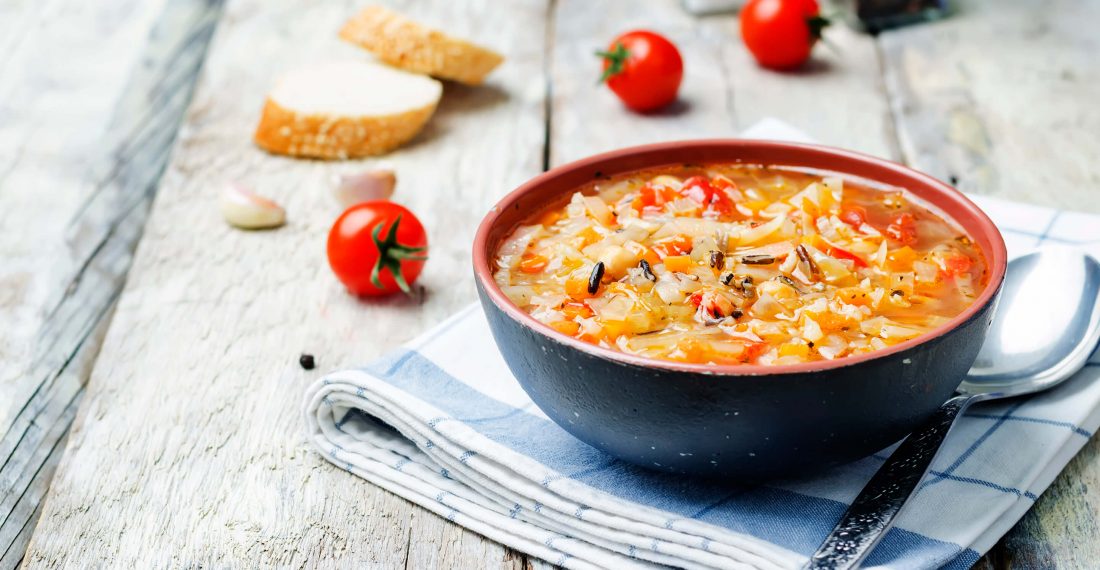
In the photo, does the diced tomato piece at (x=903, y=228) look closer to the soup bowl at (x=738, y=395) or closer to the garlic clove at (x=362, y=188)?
the soup bowl at (x=738, y=395)

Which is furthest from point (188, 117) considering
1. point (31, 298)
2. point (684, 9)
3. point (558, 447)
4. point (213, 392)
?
point (558, 447)

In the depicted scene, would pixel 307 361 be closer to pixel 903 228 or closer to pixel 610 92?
pixel 903 228

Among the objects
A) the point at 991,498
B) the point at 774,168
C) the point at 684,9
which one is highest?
the point at 774,168

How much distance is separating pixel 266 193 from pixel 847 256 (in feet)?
6.50

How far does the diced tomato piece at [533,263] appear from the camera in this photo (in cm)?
218

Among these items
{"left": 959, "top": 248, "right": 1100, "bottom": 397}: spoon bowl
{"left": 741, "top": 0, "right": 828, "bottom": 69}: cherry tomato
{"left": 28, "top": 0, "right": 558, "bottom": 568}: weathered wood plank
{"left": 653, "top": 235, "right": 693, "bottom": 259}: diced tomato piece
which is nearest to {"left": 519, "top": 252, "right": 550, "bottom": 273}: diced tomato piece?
A: {"left": 653, "top": 235, "right": 693, "bottom": 259}: diced tomato piece

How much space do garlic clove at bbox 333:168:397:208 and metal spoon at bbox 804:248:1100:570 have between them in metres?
1.79

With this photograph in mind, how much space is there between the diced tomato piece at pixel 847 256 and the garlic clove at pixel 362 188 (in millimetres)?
1635

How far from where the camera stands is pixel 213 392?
8.35ft

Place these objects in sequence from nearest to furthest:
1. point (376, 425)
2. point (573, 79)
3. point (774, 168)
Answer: point (376, 425)
point (774, 168)
point (573, 79)

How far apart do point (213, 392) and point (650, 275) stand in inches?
43.0

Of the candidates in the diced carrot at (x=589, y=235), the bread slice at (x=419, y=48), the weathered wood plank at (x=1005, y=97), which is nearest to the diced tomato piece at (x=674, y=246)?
the diced carrot at (x=589, y=235)

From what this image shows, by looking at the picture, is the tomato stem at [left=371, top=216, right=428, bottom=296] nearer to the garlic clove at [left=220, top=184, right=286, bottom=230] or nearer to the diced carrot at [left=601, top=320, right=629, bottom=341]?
the garlic clove at [left=220, top=184, right=286, bottom=230]

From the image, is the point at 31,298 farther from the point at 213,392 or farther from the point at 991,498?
the point at 991,498
